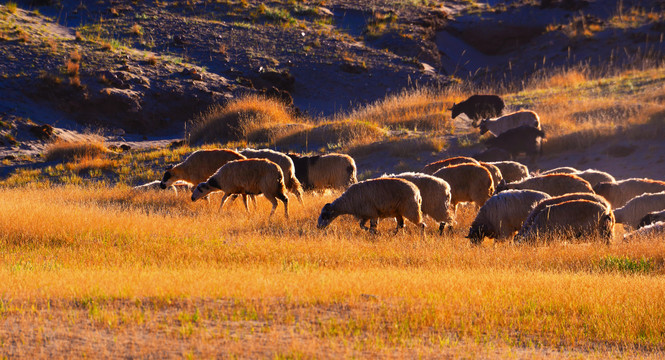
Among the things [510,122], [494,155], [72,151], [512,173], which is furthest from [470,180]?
[72,151]

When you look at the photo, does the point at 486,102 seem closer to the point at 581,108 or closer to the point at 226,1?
the point at 581,108

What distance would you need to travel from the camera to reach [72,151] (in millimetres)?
28516

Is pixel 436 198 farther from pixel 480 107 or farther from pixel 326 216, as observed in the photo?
pixel 480 107

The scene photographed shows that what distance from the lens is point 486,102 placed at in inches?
1169

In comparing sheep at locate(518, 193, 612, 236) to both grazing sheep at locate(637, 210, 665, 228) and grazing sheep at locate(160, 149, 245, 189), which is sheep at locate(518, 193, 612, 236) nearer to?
grazing sheep at locate(637, 210, 665, 228)

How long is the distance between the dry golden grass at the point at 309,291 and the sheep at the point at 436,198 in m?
0.36

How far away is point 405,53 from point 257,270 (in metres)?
39.4

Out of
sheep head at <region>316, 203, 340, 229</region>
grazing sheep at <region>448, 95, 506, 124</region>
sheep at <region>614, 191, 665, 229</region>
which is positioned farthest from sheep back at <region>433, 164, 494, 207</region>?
grazing sheep at <region>448, 95, 506, 124</region>

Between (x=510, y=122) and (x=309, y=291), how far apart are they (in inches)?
691

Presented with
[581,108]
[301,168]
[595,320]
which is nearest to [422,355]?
[595,320]

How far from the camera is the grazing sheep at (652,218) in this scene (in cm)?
1422

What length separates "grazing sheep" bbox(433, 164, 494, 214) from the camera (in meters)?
16.1

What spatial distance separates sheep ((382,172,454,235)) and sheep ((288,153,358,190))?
183 inches

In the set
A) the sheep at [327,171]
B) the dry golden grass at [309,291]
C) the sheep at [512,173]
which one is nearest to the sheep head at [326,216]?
the dry golden grass at [309,291]
